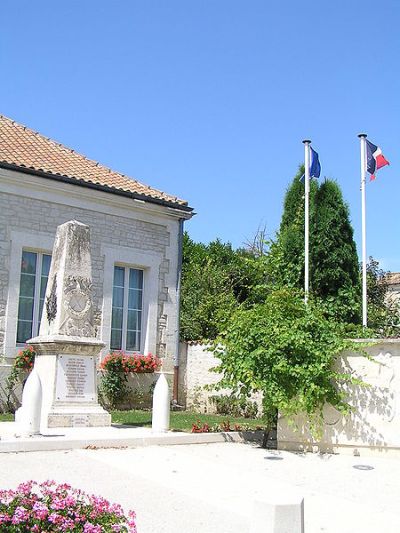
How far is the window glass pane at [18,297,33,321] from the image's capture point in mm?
15336

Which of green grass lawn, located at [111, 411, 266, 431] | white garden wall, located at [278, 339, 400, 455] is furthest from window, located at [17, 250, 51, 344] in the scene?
white garden wall, located at [278, 339, 400, 455]

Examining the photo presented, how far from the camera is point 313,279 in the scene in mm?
13875

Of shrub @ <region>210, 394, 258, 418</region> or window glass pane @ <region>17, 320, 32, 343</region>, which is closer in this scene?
window glass pane @ <region>17, 320, 32, 343</region>

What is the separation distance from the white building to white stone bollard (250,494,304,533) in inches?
489

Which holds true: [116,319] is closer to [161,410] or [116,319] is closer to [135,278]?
[135,278]

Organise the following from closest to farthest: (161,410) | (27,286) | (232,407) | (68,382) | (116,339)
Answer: (161,410) → (68,382) → (27,286) → (232,407) → (116,339)

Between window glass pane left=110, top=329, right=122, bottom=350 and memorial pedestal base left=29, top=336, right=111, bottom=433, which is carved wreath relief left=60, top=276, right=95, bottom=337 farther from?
window glass pane left=110, top=329, right=122, bottom=350

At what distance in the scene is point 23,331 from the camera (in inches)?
603

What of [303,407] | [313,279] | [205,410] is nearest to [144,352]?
[205,410]

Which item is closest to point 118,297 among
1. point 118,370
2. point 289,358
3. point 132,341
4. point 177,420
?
point 132,341

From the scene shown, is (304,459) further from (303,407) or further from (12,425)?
(12,425)

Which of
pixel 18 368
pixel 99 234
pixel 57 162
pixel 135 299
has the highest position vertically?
pixel 57 162

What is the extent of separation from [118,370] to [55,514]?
41.7 ft

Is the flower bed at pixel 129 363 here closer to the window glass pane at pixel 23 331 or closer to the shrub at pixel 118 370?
the shrub at pixel 118 370
